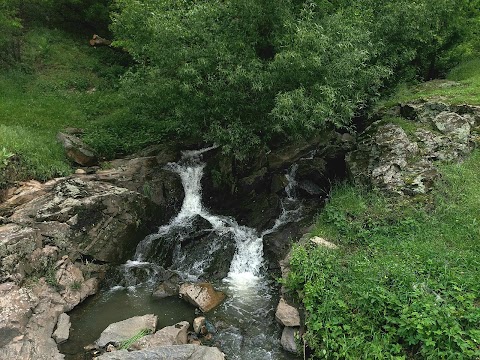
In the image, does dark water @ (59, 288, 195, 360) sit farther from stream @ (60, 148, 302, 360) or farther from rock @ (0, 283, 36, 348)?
rock @ (0, 283, 36, 348)

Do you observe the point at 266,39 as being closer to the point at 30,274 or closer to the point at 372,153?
the point at 372,153

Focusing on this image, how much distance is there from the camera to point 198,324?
8.84 m

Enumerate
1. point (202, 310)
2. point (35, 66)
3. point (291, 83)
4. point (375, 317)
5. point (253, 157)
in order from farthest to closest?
point (35, 66), point (253, 157), point (291, 83), point (202, 310), point (375, 317)

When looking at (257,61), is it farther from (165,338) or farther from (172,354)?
(172,354)

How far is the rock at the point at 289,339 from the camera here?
310 inches

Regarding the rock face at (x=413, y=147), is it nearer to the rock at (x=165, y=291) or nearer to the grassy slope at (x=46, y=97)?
the rock at (x=165, y=291)

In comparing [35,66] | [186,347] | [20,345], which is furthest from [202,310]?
[35,66]

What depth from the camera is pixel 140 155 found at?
14750mm

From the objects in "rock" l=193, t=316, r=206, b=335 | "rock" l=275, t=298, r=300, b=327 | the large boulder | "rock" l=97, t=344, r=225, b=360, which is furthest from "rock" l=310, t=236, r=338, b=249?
the large boulder

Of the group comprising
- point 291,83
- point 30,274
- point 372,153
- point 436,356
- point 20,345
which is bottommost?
point 20,345

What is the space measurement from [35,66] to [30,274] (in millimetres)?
15540

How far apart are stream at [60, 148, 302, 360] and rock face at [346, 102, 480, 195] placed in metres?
2.69

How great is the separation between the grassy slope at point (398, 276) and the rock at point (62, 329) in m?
5.16

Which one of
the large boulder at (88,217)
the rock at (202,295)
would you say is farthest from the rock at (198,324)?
the large boulder at (88,217)
